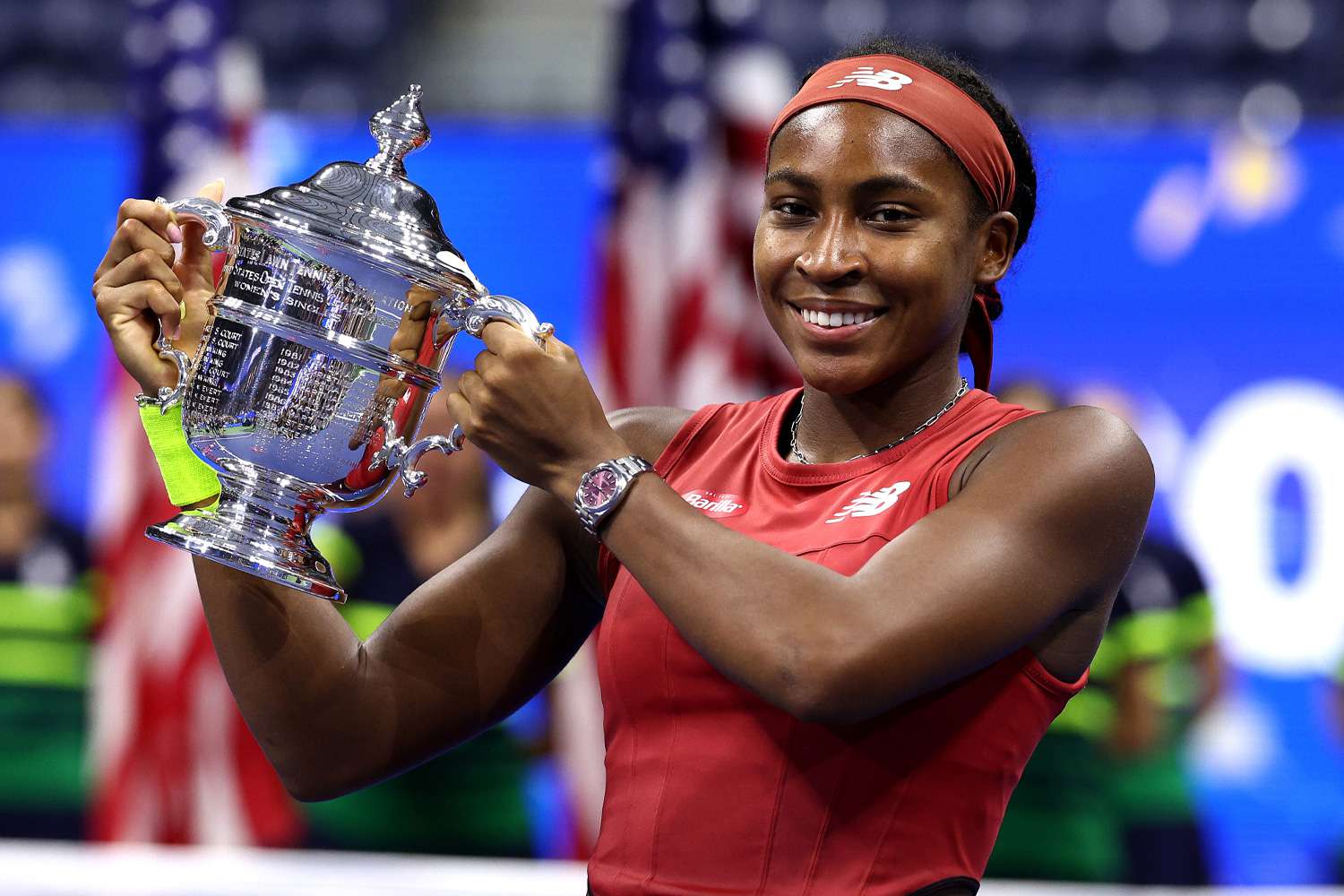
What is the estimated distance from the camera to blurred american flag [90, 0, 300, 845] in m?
3.67

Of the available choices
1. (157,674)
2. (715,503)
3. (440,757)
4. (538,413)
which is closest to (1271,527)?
(440,757)

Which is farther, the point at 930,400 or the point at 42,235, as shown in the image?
the point at 42,235

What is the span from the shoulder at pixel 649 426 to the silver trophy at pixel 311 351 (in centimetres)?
24

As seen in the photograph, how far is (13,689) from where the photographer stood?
421cm

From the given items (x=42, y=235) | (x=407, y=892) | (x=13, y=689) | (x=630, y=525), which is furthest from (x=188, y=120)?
(x=630, y=525)

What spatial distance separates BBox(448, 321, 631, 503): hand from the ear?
0.37 meters

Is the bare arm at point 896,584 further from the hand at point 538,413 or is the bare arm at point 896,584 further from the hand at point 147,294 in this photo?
the hand at point 147,294

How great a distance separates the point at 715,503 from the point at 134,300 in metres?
0.54

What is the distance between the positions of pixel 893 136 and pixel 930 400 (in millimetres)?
244

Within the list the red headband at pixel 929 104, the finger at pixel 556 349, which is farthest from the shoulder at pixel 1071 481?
the finger at pixel 556 349

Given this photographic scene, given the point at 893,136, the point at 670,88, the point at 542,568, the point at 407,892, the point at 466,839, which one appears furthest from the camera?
the point at 466,839

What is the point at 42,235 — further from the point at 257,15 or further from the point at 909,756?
the point at 909,756

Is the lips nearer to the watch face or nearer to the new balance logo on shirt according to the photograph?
the new balance logo on shirt

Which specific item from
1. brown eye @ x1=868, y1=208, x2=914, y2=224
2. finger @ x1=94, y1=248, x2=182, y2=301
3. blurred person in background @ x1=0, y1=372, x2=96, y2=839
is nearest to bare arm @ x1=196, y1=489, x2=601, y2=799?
finger @ x1=94, y1=248, x2=182, y2=301
